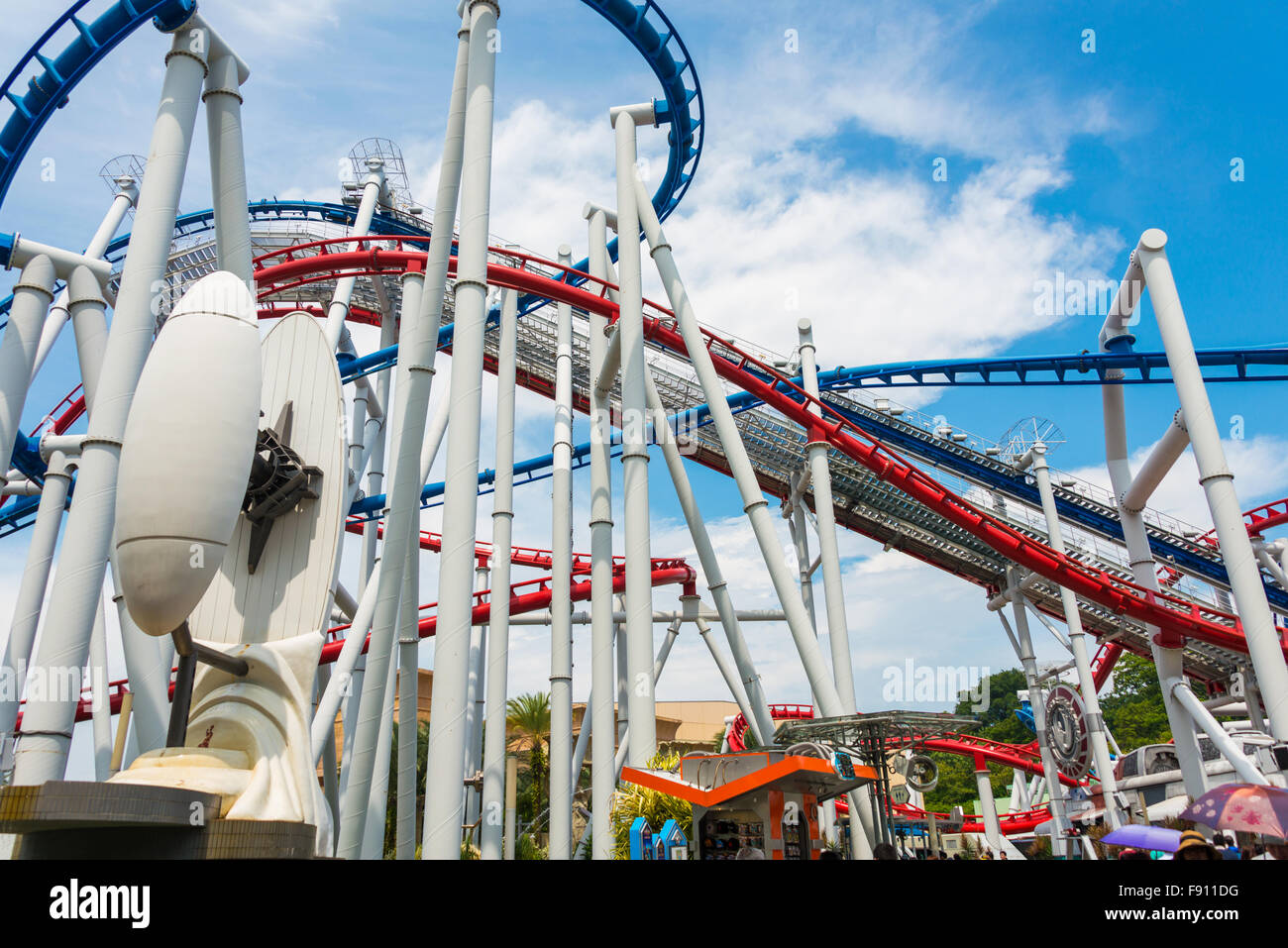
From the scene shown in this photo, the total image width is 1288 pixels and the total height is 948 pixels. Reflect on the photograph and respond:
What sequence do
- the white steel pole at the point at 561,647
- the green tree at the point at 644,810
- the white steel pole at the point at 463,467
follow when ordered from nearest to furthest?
the white steel pole at the point at 463,467 → the green tree at the point at 644,810 → the white steel pole at the point at 561,647

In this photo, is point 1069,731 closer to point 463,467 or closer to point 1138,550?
point 1138,550

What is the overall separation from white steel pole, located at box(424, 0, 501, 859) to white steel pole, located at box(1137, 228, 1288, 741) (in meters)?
10.4

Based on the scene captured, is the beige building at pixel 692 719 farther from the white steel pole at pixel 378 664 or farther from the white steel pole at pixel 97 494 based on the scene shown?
the white steel pole at pixel 97 494

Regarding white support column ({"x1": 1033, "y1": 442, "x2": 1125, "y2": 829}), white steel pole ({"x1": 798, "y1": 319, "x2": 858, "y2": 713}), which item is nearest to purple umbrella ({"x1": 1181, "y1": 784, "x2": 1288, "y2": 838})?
white steel pole ({"x1": 798, "y1": 319, "x2": 858, "y2": 713})

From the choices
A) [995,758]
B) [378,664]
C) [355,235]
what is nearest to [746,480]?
[378,664]

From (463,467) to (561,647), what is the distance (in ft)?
20.5

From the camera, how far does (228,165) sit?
9383 mm

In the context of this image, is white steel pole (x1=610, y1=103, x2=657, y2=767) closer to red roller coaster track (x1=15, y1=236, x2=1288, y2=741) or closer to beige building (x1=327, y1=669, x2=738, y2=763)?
red roller coaster track (x1=15, y1=236, x2=1288, y2=741)

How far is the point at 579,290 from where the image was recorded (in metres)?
14.7

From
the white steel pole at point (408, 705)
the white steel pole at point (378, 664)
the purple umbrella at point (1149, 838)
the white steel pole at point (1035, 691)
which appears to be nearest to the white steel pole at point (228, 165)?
the white steel pole at point (378, 664)

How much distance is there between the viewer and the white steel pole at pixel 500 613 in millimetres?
13344

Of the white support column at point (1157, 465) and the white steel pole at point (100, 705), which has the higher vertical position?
the white support column at point (1157, 465)

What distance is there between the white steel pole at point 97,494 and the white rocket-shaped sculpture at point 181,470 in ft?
10.2
